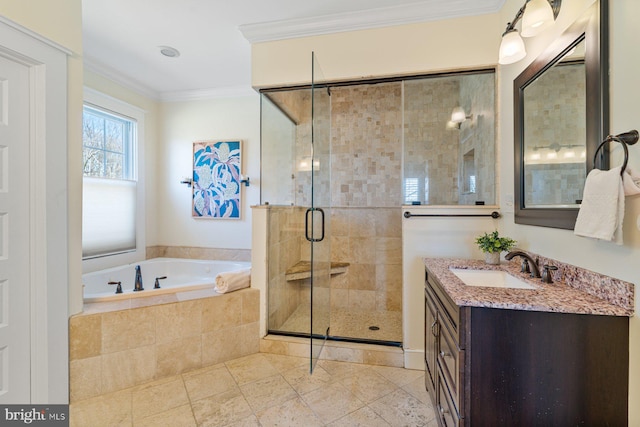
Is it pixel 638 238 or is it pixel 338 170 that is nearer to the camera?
pixel 638 238

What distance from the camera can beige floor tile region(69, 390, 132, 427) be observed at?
63.7 inches

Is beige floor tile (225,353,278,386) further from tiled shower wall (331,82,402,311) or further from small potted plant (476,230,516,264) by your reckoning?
small potted plant (476,230,516,264)

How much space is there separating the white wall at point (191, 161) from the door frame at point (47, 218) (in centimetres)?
181

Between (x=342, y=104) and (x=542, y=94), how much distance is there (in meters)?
2.06

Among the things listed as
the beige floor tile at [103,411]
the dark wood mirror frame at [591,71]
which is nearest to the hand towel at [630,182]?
the dark wood mirror frame at [591,71]

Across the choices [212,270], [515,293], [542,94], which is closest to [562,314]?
[515,293]

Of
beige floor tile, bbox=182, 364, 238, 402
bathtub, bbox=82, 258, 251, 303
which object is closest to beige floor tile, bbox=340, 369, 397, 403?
beige floor tile, bbox=182, 364, 238, 402

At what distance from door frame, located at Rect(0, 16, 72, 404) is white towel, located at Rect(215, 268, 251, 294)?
37.5 inches

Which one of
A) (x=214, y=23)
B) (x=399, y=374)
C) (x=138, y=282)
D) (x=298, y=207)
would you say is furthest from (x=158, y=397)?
(x=214, y=23)

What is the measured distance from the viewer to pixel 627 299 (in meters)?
0.98

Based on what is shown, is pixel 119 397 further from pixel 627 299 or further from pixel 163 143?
pixel 163 143

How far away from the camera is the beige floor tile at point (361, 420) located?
1.59 m

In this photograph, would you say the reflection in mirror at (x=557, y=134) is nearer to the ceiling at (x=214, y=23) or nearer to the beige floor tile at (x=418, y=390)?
the ceiling at (x=214, y=23)

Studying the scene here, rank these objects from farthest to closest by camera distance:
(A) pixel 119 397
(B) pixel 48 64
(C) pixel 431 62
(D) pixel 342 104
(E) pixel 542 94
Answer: (D) pixel 342 104 → (C) pixel 431 62 → (A) pixel 119 397 → (B) pixel 48 64 → (E) pixel 542 94
